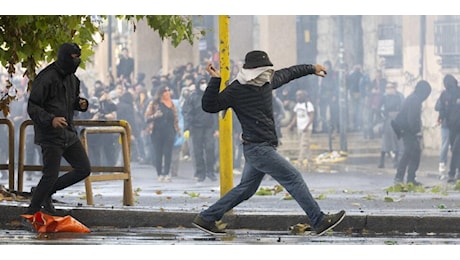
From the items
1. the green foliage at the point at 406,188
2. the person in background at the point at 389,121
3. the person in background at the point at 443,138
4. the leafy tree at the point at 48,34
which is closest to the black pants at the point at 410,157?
the person in background at the point at 443,138

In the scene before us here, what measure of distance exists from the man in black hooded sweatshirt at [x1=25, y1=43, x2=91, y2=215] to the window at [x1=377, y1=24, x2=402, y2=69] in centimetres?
1780

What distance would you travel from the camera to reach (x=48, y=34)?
14984mm

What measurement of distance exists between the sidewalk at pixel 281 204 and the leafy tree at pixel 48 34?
1488 mm

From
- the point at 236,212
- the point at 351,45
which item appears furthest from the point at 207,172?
the point at 236,212

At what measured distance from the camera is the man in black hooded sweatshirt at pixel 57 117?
518 inches

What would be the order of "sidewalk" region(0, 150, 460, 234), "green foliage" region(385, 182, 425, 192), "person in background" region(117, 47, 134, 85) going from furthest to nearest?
"person in background" region(117, 47, 134, 85) → "green foliage" region(385, 182, 425, 192) → "sidewalk" region(0, 150, 460, 234)

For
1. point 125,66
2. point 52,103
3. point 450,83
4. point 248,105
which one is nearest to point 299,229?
point 248,105

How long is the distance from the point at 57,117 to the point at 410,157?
36.8ft

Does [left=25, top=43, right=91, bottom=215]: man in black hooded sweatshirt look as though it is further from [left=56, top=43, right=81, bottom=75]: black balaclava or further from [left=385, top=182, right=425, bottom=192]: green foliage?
[left=385, top=182, right=425, bottom=192]: green foliage

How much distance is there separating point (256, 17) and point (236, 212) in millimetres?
18062

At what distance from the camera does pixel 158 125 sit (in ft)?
80.4

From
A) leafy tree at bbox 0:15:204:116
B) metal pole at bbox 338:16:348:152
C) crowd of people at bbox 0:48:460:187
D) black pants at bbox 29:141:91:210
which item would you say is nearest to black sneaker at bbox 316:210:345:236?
black pants at bbox 29:141:91:210

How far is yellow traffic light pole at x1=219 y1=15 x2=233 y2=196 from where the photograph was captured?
1377 cm

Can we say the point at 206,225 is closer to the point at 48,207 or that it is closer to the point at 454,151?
the point at 48,207
